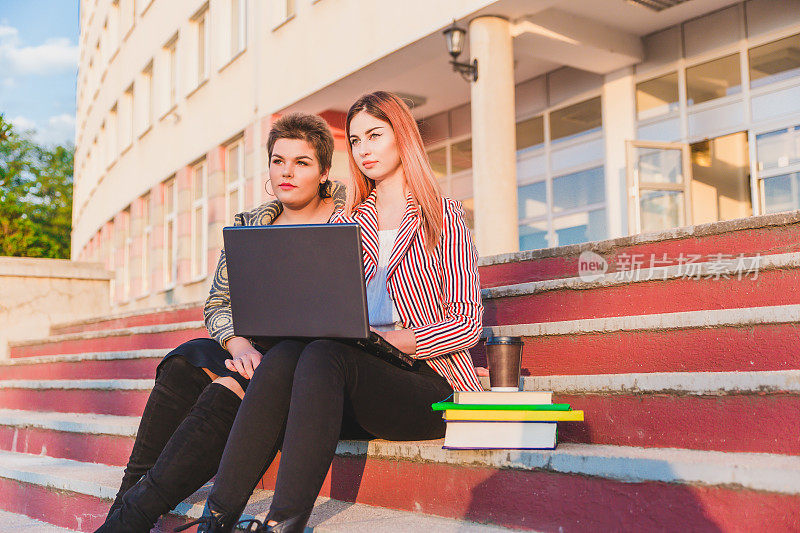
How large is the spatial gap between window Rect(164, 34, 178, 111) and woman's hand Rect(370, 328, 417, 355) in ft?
44.8

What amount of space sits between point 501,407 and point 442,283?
0.57 metres

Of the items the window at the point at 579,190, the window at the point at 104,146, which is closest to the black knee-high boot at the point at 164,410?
the window at the point at 579,190

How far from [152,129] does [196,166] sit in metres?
2.67

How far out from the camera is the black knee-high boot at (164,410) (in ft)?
8.95

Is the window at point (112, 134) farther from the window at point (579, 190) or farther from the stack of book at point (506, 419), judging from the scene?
the stack of book at point (506, 419)

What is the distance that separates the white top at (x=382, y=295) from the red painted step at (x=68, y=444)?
5.32 feet

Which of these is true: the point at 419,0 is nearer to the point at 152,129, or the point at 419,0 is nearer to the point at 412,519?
the point at 412,519

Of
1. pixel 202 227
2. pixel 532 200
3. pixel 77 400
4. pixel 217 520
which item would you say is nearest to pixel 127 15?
pixel 202 227

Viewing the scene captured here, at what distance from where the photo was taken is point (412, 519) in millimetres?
2281

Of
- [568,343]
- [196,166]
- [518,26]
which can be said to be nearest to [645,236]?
[568,343]

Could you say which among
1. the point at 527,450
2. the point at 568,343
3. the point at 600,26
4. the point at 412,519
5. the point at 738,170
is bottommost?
the point at 412,519

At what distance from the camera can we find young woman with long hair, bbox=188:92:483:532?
2.11m

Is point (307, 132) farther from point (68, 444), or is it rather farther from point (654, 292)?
point (68, 444)

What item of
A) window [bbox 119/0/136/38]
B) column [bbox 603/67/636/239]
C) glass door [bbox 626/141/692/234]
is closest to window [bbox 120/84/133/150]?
window [bbox 119/0/136/38]
